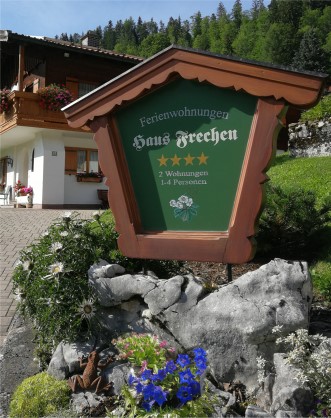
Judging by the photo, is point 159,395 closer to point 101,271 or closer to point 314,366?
point 314,366

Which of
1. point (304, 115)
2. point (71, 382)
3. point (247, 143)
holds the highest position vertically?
point (304, 115)

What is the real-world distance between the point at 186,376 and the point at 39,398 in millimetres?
1177

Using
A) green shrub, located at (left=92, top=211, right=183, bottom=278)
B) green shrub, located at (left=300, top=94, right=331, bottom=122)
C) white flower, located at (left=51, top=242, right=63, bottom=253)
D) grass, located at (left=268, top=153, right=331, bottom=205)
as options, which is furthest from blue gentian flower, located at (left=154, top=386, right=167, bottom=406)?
green shrub, located at (left=300, top=94, right=331, bottom=122)

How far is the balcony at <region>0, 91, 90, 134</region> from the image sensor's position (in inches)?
683

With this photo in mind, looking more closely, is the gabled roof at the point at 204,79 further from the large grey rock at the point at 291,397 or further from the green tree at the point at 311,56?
the green tree at the point at 311,56

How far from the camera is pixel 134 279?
12.2 ft

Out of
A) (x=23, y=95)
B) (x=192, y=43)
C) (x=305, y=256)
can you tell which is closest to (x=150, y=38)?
(x=192, y=43)

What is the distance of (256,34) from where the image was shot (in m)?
73.2

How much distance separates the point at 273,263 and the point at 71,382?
1716mm

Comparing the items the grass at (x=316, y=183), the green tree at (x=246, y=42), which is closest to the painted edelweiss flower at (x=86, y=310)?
the grass at (x=316, y=183)

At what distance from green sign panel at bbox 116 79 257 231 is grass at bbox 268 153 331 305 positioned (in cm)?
142

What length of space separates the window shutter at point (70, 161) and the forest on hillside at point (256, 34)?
22760 mm

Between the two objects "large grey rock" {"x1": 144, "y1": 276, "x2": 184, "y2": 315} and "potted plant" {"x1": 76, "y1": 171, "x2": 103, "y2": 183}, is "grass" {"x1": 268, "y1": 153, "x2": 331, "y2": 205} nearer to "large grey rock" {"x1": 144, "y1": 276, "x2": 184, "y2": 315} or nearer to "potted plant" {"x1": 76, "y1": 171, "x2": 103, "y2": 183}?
"large grey rock" {"x1": 144, "y1": 276, "x2": 184, "y2": 315}

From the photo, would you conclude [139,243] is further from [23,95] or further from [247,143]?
[23,95]
